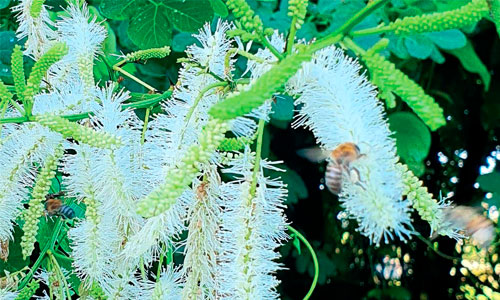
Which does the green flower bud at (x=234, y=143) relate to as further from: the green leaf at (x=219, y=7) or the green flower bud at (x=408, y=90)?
the green leaf at (x=219, y=7)

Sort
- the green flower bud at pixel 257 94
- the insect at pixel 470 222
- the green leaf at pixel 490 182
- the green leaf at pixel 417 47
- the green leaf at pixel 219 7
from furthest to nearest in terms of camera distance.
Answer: the green leaf at pixel 490 182
the green leaf at pixel 417 47
the green leaf at pixel 219 7
the insect at pixel 470 222
the green flower bud at pixel 257 94

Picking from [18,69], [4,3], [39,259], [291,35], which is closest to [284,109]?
[4,3]

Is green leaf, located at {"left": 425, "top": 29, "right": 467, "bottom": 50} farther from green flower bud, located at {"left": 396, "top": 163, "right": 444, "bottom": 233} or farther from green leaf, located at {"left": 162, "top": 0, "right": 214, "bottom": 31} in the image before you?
green flower bud, located at {"left": 396, "top": 163, "right": 444, "bottom": 233}

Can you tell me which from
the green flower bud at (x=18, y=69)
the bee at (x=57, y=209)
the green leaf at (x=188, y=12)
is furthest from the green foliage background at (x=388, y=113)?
the green flower bud at (x=18, y=69)

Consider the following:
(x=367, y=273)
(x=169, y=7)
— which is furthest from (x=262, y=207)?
(x=367, y=273)

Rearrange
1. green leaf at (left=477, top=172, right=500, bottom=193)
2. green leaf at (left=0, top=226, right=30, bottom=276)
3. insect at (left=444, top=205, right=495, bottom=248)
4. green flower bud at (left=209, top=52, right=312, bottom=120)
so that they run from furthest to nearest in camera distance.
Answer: green leaf at (left=477, top=172, right=500, bottom=193)
green leaf at (left=0, top=226, right=30, bottom=276)
insect at (left=444, top=205, right=495, bottom=248)
green flower bud at (left=209, top=52, right=312, bottom=120)

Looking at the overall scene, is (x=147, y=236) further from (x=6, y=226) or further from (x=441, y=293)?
(x=441, y=293)

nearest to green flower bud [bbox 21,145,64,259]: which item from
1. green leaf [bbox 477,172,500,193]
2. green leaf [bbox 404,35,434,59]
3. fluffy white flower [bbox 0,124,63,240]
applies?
fluffy white flower [bbox 0,124,63,240]
